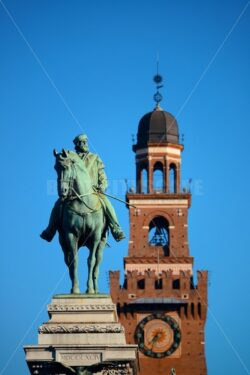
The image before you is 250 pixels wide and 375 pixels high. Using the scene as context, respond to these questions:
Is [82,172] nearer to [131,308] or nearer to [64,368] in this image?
[64,368]

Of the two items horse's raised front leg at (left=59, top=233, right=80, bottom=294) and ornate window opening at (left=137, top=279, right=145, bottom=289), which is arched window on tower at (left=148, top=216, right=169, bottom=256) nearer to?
ornate window opening at (left=137, top=279, right=145, bottom=289)

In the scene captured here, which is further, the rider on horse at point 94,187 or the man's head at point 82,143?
the man's head at point 82,143

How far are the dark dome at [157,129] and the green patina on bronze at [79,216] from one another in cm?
9054

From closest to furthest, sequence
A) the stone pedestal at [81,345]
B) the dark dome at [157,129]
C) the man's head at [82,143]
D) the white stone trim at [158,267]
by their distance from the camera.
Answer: the stone pedestal at [81,345] → the man's head at [82,143] → the white stone trim at [158,267] → the dark dome at [157,129]

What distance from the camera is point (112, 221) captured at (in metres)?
37.3

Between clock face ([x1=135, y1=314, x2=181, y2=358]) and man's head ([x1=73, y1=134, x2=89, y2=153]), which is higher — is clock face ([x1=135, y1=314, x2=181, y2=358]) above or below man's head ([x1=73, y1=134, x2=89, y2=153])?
above

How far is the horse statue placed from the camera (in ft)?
120

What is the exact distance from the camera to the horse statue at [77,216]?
36562 millimetres

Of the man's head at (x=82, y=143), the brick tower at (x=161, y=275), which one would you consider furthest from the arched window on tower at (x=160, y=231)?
the man's head at (x=82, y=143)

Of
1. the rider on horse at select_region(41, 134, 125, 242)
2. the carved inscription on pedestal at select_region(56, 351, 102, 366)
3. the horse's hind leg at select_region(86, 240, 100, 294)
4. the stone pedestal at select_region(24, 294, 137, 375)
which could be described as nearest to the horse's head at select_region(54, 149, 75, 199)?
the rider on horse at select_region(41, 134, 125, 242)

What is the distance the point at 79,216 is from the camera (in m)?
36.8

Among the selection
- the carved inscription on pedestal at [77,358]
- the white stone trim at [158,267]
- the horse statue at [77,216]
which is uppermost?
the white stone trim at [158,267]

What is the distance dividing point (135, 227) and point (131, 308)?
24.8 feet

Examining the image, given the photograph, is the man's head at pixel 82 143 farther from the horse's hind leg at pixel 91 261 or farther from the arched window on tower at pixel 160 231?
the arched window on tower at pixel 160 231
